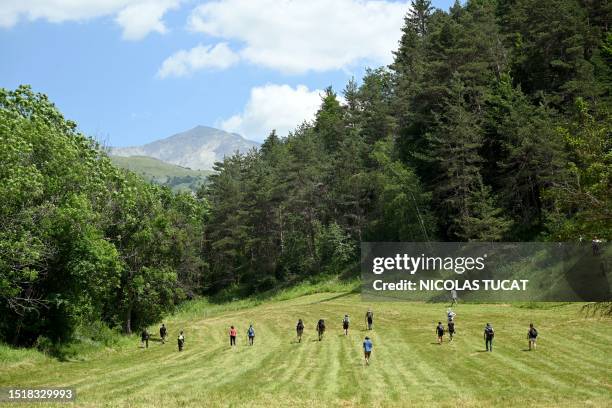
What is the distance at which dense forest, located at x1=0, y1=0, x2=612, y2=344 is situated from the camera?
3180 cm

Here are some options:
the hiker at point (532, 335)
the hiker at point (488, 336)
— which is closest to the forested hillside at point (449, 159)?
the hiker at point (532, 335)

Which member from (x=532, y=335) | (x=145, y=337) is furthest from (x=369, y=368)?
(x=145, y=337)

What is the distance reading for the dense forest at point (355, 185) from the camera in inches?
1252

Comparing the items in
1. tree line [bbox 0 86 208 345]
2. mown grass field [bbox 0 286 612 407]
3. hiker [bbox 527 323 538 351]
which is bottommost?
mown grass field [bbox 0 286 612 407]

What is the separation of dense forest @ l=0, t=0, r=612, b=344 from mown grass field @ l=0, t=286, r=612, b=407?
5679mm

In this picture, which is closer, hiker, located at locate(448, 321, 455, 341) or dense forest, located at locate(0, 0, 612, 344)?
dense forest, located at locate(0, 0, 612, 344)

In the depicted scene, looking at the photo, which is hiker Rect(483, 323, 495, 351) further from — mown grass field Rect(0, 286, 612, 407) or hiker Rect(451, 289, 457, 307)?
hiker Rect(451, 289, 457, 307)

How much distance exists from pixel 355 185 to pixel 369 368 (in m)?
50.4

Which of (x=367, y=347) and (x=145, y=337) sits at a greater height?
(x=367, y=347)

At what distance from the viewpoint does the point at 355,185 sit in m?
81.1

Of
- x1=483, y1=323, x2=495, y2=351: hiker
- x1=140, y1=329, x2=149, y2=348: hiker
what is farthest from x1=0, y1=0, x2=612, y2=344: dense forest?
x1=483, y1=323, x2=495, y2=351: hiker

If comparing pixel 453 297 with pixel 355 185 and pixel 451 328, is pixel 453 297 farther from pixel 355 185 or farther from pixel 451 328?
pixel 355 185

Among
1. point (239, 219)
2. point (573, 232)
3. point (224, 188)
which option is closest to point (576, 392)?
point (573, 232)

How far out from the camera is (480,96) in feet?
214
